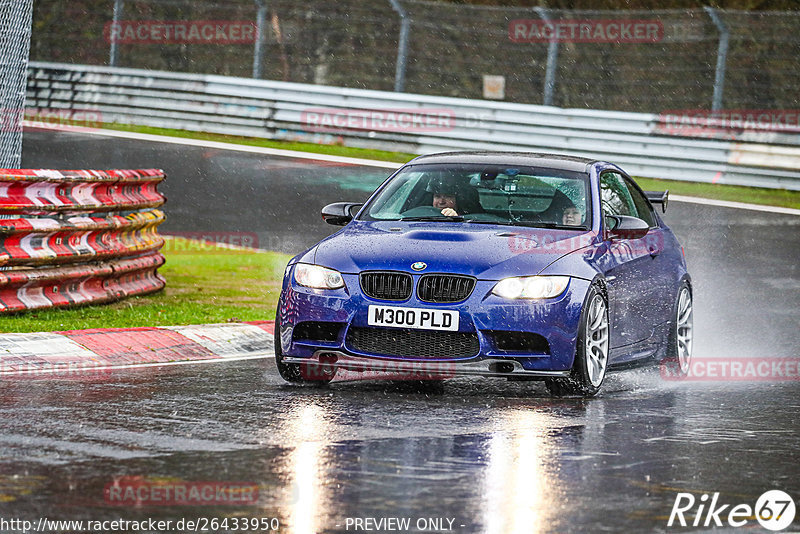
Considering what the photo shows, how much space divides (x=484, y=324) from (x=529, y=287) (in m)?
0.36

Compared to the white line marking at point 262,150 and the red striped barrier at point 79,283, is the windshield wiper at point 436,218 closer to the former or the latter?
the red striped barrier at point 79,283

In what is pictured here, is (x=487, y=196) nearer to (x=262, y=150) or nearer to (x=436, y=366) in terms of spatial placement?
(x=436, y=366)

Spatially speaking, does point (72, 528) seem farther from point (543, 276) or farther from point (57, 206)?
point (57, 206)

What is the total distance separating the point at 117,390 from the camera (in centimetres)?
890

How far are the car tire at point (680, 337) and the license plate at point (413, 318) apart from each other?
2562 mm

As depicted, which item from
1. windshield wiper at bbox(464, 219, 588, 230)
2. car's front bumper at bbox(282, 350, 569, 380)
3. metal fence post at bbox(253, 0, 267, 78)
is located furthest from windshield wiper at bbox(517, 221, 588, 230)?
metal fence post at bbox(253, 0, 267, 78)

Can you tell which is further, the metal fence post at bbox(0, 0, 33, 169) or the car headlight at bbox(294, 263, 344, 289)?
the metal fence post at bbox(0, 0, 33, 169)

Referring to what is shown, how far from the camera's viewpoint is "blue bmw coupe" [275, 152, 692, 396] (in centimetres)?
891

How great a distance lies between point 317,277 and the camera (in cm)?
921

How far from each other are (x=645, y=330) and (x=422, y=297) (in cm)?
214

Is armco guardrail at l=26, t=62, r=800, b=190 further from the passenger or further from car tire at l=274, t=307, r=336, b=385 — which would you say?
car tire at l=274, t=307, r=336, b=385

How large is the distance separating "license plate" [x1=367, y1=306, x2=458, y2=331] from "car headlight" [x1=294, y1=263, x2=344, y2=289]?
321mm

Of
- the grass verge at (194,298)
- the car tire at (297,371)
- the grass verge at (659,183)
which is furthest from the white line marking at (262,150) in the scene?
the car tire at (297,371)

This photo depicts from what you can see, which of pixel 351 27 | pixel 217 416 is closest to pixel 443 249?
pixel 217 416
